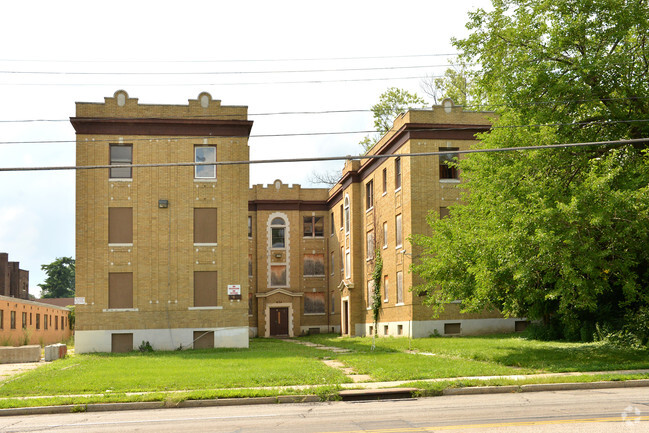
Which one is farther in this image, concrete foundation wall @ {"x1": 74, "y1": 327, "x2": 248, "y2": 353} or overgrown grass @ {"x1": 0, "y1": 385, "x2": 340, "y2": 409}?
concrete foundation wall @ {"x1": 74, "y1": 327, "x2": 248, "y2": 353}

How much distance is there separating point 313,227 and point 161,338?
26.8m

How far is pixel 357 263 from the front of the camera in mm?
51594

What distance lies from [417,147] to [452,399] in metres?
25.5

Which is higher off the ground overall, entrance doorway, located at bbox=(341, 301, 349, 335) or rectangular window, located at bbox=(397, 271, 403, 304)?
rectangular window, located at bbox=(397, 271, 403, 304)

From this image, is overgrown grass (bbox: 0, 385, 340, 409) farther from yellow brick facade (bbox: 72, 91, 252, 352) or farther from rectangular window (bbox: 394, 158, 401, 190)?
rectangular window (bbox: 394, 158, 401, 190)

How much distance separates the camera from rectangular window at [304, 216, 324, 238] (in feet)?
202

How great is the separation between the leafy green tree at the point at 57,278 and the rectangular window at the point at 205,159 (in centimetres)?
10012

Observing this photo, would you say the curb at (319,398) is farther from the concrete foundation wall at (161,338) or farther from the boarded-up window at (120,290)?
the boarded-up window at (120,290)

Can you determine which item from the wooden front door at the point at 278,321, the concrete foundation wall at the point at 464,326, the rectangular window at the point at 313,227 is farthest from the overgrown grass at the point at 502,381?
the rectangular window at the point at 313,227

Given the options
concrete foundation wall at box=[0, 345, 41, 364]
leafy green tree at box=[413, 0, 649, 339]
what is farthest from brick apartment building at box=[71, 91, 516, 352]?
leafy green tree at box=[413, 0, 649, 339]

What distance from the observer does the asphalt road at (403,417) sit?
11.1m

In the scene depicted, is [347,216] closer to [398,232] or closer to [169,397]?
[398,232]

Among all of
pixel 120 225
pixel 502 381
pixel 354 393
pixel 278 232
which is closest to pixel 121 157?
pixel 120 225

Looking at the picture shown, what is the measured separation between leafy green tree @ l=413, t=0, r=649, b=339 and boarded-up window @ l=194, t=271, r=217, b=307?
15.0 m
